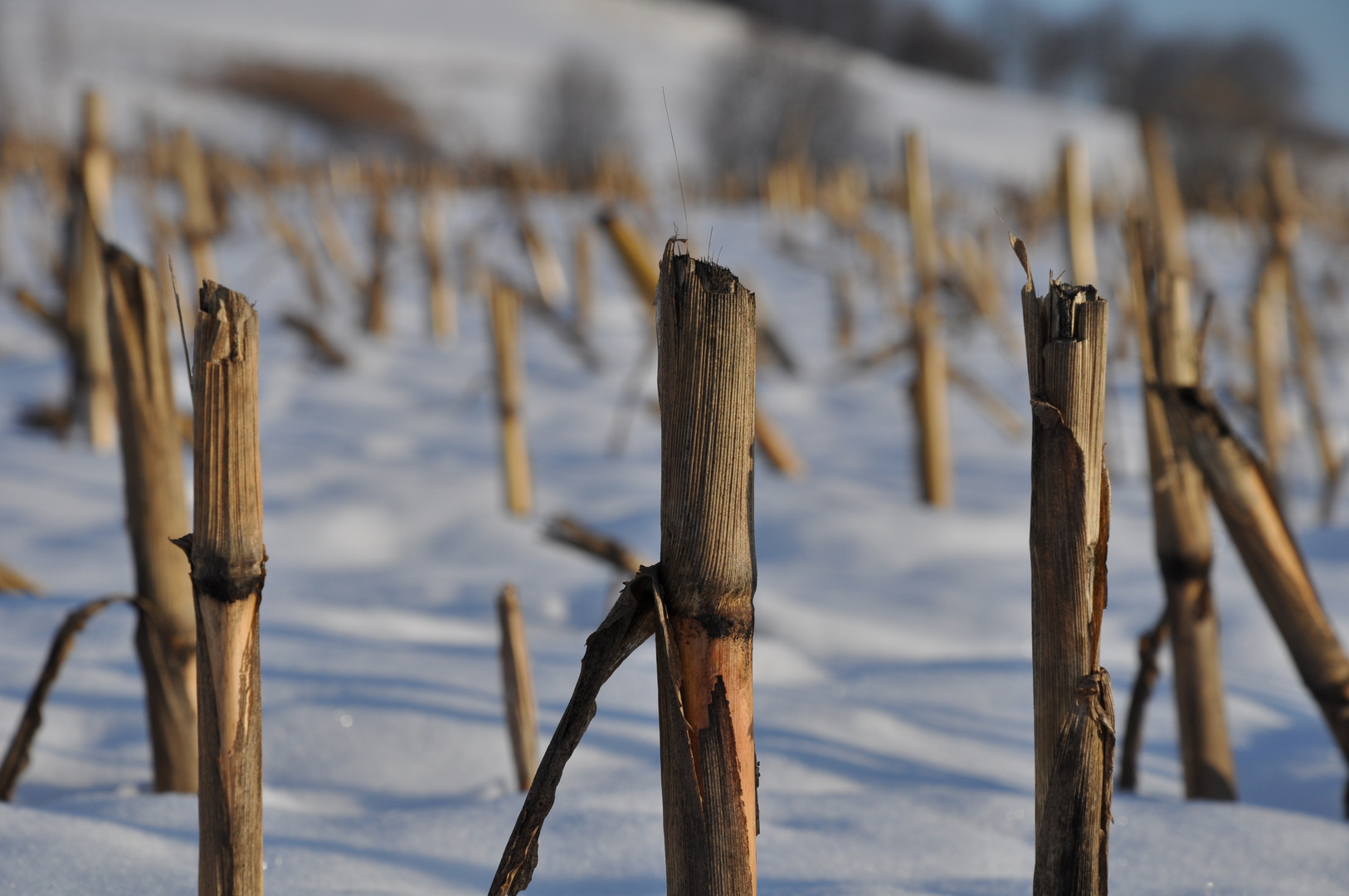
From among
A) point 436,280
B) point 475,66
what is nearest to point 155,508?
point 436,280

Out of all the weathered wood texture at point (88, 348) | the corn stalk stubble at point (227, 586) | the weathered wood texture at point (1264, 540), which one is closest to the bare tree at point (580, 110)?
the weathered wood texture at point (88, 348)

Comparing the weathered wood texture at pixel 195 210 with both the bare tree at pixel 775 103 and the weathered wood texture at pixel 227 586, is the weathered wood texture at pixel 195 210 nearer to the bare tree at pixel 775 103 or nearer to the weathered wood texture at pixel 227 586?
the weathered wood texture at pixel 227 586

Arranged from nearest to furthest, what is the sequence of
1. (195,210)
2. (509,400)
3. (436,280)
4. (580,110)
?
1. (509,400)
2. (195,210)
3. (436,280)
4. (580,110)

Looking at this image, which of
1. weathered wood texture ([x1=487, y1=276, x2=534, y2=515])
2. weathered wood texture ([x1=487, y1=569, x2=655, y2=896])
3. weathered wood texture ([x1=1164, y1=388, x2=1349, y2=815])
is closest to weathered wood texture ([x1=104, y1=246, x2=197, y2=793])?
weathered wood texture ([x1=487, y1=569, x2=655, y2=896])

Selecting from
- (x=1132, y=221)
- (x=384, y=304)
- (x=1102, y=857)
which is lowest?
(x=1102, y=857)

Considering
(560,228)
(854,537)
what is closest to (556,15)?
(560,228)

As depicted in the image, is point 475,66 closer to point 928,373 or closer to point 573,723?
point 928,373

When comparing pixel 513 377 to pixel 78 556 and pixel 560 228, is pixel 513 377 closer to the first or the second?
pixel 78 556

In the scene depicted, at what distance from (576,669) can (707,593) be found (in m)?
0.61

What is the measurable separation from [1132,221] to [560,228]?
608 centimetres

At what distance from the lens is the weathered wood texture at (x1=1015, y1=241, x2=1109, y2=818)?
1.51ft

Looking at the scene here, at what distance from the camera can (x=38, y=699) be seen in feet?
2.21

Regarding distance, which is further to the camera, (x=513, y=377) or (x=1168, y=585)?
(x=513, y=377)

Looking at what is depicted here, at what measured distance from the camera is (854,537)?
1.56 metres
